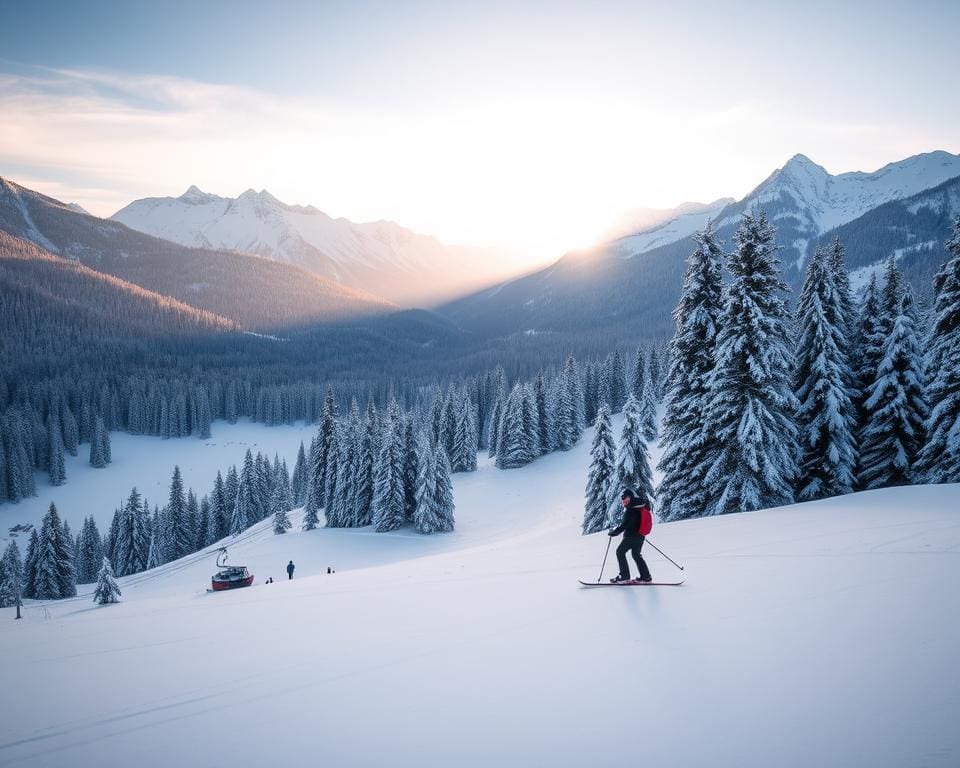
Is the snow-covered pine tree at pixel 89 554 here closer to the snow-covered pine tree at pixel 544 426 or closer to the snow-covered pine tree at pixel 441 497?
the snow-covered pine tree at pixel 441 497

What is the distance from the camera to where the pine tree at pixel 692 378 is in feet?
74.3

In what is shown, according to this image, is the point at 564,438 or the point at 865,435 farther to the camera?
the point at 564,438

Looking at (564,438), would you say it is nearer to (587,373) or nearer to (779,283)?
(587,373)

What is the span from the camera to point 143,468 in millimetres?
110312

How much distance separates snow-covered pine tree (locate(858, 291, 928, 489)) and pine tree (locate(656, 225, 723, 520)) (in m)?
7.50

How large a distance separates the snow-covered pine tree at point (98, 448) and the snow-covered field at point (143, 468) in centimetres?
164

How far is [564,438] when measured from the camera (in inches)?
2918

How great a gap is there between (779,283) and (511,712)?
20640 millimetres

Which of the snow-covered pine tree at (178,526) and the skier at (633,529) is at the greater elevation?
the skier at (633,529)

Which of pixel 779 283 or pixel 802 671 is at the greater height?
pixel 779 283

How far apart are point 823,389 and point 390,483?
1377 inches

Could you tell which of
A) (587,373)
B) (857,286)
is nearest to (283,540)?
(587,373)

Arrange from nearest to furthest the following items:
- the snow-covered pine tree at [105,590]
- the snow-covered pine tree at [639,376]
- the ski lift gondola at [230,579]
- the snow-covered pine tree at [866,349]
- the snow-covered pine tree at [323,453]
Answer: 1. the snow-covered pine tree at [866,349]
2. the ski lift gondola at [230,579]
3. the snow-covered pine tree at [105,590]
4. the snow-covered pine tree at [323,453]
5. the snow-covered pine tree at [639,376]

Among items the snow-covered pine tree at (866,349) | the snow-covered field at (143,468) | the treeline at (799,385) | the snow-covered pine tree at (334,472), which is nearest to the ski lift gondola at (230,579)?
the treeline at (799,385)
